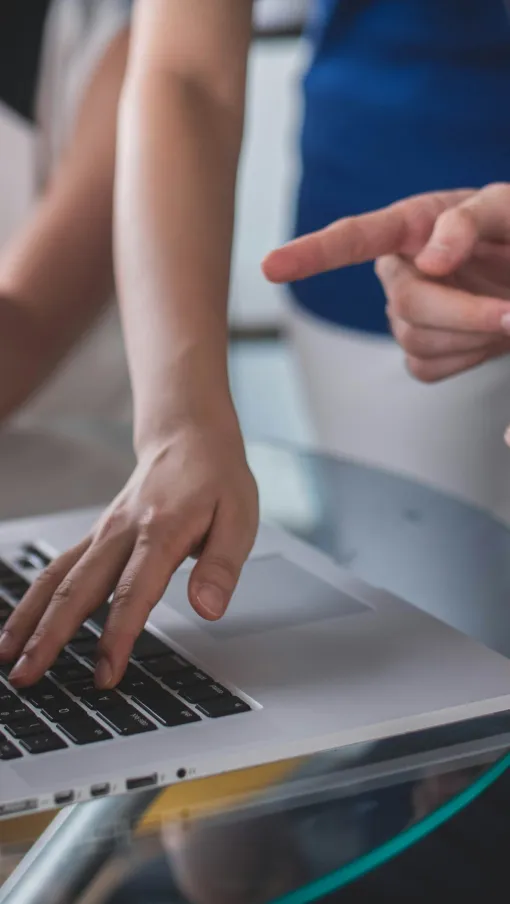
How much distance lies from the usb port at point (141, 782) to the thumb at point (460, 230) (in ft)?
1.18

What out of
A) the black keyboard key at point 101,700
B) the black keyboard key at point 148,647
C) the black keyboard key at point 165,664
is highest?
the black keyboard key at point 101,700

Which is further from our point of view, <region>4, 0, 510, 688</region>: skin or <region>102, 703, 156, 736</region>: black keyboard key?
<region>4, 0, 510, 688</region>: skin

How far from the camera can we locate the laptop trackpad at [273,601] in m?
0.70

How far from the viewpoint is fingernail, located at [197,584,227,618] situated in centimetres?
66

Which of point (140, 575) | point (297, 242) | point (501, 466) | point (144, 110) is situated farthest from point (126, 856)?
point (501, 466)

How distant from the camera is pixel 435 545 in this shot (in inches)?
35.7

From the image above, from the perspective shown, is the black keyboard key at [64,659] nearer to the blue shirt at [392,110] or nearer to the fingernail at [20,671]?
the fingernail at [20,671]

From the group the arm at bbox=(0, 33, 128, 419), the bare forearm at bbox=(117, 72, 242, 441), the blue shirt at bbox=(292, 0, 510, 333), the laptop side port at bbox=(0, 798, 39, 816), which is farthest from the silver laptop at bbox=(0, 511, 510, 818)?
the blue shirt at bbox=(292, 0, 510, 333)

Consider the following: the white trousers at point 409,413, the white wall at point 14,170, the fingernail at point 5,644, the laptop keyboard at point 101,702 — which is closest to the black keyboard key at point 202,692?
the laptop keyboard at point 101,702

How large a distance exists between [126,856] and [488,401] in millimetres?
741

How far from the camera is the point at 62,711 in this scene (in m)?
0.58

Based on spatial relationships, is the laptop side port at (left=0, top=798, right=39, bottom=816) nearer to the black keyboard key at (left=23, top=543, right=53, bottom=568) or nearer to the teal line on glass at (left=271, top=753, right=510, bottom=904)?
the teal line on glass at (left=271, top=753, right=510, bottom=904)

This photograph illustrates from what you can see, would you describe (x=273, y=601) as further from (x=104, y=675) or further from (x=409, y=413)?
(x=409, y=413)

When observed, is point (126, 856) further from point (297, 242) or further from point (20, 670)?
point (297, 242)
